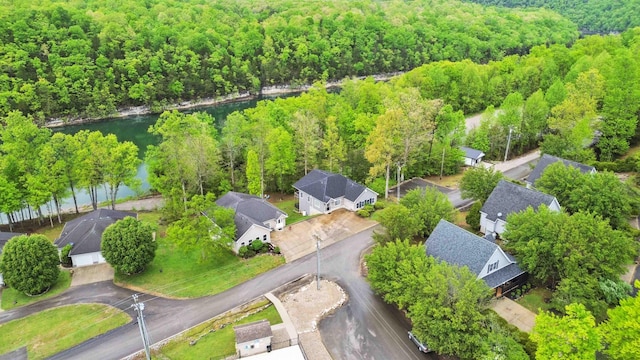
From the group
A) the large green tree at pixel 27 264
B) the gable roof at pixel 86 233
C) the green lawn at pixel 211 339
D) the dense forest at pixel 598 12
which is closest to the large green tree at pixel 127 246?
the gable roof at pixel 86 233

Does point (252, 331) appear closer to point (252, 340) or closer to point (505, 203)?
point (252, 340)

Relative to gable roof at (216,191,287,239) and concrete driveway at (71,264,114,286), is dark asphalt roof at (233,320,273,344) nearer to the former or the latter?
gable roof at (216,191,287,239)

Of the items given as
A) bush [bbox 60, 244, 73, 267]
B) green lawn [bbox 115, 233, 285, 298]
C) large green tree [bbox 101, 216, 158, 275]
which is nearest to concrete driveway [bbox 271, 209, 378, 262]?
green lawn [bbox 115, 233, 285, 298]

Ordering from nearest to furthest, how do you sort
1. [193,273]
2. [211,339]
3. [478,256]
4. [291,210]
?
[211,339] → [478,256] → [193,273] → [291,210]

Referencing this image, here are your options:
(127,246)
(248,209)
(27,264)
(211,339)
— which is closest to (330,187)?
(248,209)

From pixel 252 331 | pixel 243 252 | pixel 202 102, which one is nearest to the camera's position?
pixel 252 331

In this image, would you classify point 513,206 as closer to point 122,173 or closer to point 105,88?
point 122,173
